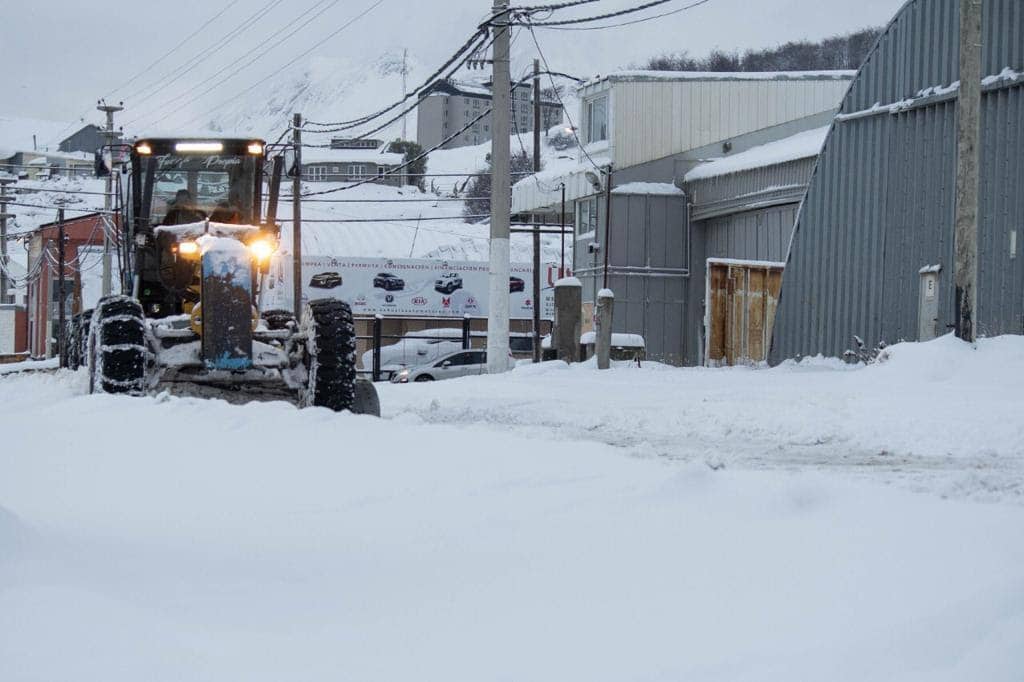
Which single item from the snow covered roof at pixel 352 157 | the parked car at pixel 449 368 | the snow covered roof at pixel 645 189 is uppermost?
the snow covered roof at pixel 352 157

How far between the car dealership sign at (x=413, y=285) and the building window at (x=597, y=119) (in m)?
9.01

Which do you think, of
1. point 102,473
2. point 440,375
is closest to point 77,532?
point 102,473

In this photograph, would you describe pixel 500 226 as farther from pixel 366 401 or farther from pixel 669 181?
pixel 669 181

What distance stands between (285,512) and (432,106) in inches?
5259

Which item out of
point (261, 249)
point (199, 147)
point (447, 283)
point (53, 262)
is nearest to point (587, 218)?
point (447, 283)

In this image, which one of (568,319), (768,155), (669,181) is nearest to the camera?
(568,319)

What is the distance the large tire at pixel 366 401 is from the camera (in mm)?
11539

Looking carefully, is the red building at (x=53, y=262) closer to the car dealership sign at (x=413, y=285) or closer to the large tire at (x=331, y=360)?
the car dealership sign at (x=413, y=285)

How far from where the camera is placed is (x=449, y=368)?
3081 cm

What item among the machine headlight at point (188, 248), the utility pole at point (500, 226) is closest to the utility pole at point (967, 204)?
the utility pole at point (500, 226)

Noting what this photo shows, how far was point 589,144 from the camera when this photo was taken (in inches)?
1497

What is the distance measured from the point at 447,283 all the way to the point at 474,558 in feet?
135

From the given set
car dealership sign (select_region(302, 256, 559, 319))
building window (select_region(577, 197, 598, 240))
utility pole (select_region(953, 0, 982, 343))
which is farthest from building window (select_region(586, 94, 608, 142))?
utility pole (select_region(953, 0, 982, 343))

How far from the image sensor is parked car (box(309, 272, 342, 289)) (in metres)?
43.6
